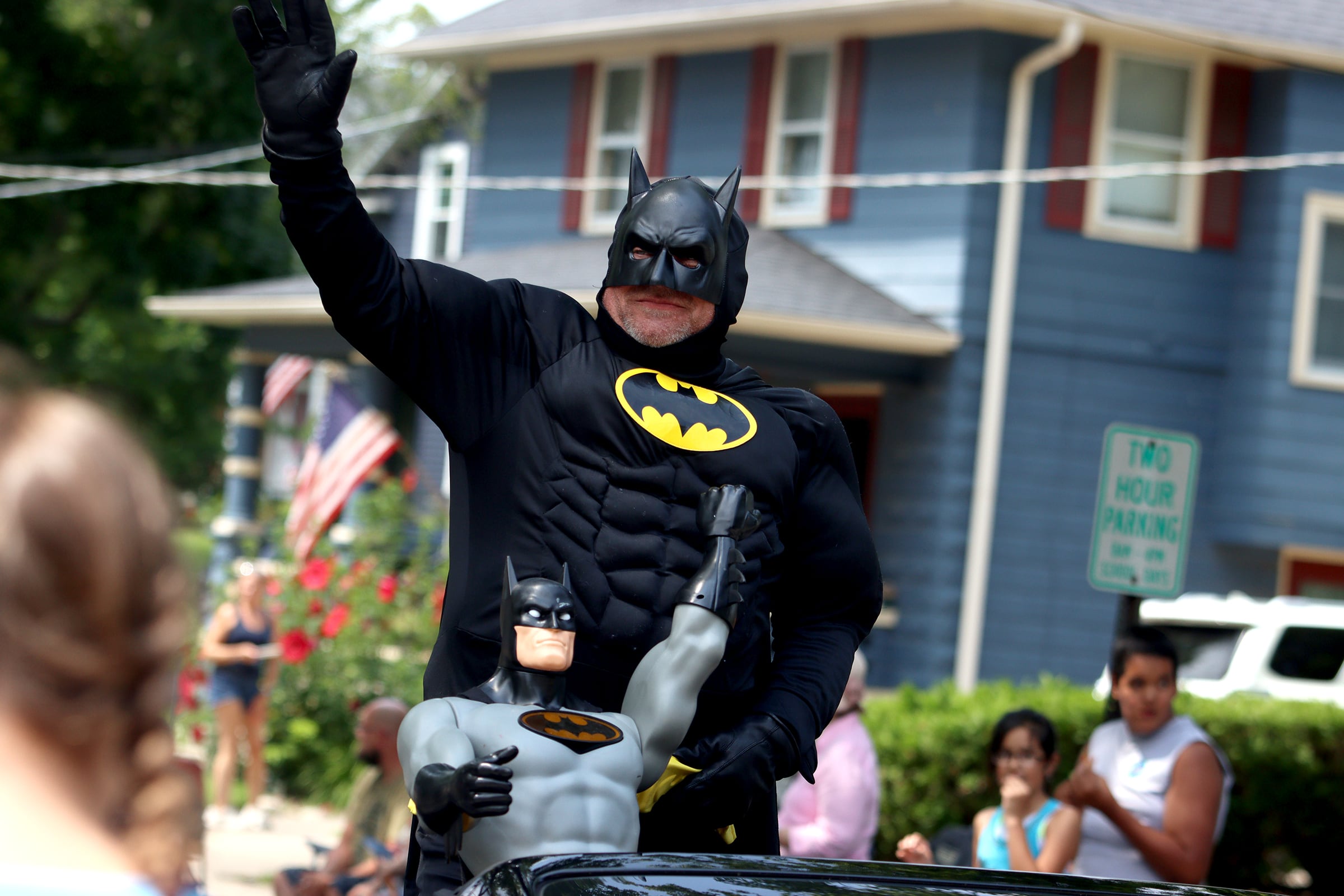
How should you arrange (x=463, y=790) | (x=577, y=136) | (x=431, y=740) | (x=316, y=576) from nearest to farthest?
(x=463, y=790) < (x=431, y=740) < (x=316, y=576) < (x=577, y=136)

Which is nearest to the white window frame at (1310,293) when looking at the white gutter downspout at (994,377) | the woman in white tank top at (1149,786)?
the white gutter downspout at (994,377)

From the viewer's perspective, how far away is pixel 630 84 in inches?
627

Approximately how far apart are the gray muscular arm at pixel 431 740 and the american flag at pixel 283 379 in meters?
15.5

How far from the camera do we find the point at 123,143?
58.3 ft

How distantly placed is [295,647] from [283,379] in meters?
8.20

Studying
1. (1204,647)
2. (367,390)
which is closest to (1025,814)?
(1204,647)

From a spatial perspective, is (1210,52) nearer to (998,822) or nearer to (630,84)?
(630,84)

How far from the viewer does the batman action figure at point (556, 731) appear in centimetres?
270

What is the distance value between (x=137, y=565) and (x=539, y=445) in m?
2.04

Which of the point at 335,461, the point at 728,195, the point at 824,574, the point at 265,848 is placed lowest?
the point at 265,848

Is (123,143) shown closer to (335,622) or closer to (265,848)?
(335,622)

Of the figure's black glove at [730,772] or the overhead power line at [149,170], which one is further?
the overhead power line at [149,170]

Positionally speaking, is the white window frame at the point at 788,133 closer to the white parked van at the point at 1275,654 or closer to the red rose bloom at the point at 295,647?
the white parked van at the point at 1275,654

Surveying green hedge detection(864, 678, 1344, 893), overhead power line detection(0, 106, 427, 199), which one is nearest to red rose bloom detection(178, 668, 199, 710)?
overhead power line detection(0, 106, 427, 199)
